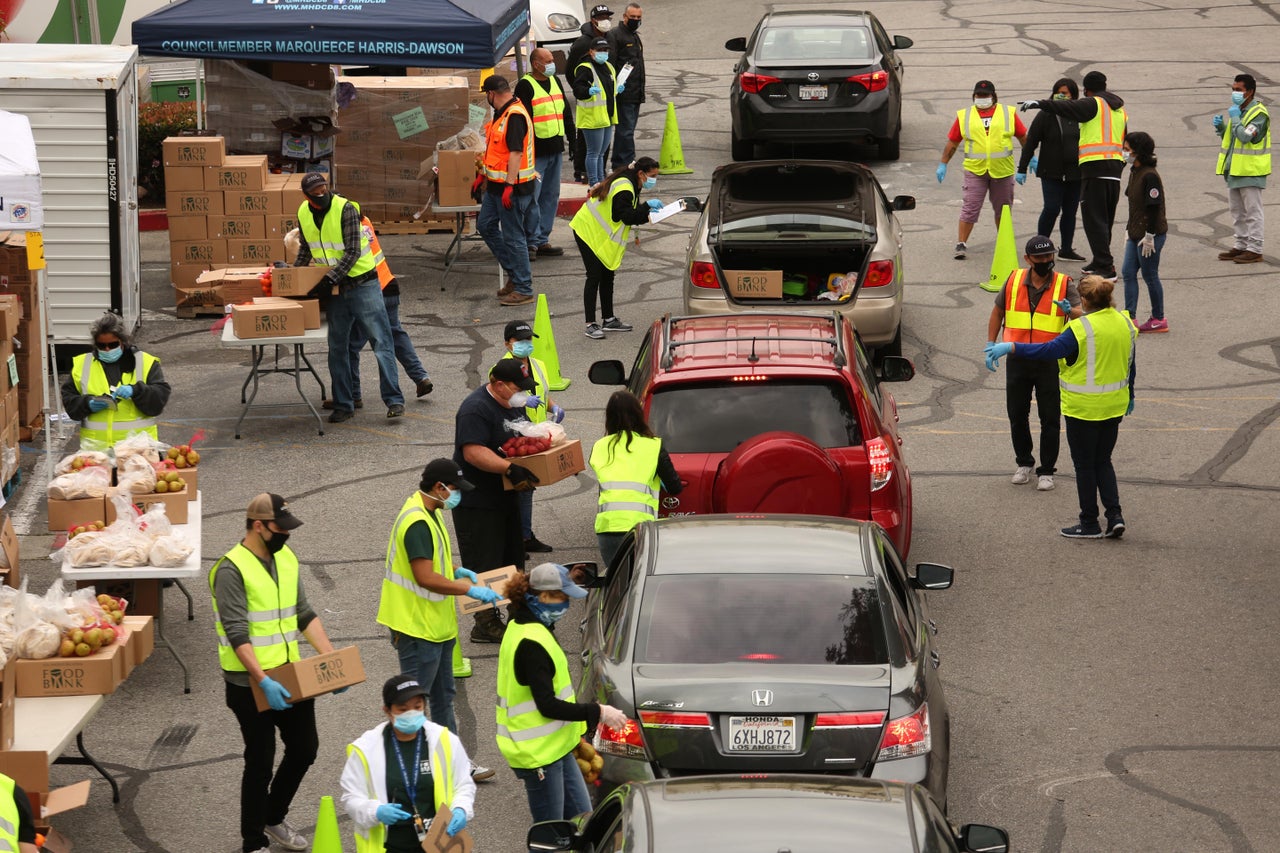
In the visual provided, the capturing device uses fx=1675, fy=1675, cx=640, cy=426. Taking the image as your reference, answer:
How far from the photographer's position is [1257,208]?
17688 mm

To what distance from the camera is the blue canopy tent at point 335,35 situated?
55.4 feet

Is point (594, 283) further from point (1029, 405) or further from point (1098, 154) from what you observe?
point (1098, 154)

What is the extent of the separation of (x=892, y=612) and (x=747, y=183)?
8.57 m

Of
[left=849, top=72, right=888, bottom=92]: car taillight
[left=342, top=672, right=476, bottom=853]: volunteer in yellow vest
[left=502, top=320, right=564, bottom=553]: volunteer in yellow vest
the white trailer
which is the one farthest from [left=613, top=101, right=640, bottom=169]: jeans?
[left=342, top=672, right=476, bottom=853]: volunteer in yellow vest

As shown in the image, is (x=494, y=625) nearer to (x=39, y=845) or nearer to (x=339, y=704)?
(x=339, y=704)

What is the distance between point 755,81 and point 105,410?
484 inches

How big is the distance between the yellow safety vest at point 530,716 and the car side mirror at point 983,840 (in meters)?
1.89

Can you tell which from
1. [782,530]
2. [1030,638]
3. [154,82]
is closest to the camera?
[782,530]

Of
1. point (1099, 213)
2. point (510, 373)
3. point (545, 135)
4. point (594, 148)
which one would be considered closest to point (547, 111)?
point (545, 135)

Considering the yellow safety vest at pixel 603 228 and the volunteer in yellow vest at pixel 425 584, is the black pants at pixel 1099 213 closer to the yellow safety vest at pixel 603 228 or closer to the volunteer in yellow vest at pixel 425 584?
the yellow safety vest at pixel 603 228

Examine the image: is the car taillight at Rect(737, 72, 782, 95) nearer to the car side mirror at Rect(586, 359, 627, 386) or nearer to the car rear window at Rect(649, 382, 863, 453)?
the car side mirror at Rect(586, 359, 627, 386)

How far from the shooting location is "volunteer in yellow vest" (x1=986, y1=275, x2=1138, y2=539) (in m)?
11.2

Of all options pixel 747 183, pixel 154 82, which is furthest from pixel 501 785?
pixel 154 82

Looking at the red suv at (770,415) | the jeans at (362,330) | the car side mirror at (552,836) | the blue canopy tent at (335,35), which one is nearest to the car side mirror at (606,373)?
the red suv at (770,415)
